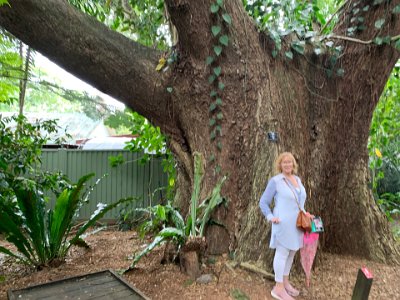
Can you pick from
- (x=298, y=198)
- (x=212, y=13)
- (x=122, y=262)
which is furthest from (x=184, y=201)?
(x=212, y=13)

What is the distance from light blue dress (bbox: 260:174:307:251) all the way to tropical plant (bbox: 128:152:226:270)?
564 mm

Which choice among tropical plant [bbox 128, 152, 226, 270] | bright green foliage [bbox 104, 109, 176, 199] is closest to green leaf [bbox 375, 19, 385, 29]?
tropical plant [bbox 128, 152, 226, 270]

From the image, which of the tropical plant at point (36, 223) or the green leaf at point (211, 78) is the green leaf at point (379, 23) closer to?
the green leaf at point (211, 78)

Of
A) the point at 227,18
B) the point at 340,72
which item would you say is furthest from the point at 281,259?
the point at 227,18

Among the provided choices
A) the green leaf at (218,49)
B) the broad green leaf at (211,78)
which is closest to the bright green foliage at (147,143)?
the broad green leaf at (211,78)

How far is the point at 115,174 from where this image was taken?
7566 mm

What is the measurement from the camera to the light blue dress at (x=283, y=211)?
302 cm

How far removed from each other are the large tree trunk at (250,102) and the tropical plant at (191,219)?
0.52 feet

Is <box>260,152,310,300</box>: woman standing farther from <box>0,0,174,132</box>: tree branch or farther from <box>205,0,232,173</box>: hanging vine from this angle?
<box>0,0,174,132</box>: tree branch

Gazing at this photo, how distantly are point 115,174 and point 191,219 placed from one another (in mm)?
4593

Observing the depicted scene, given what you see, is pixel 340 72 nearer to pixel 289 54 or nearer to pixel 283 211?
pixel 289 54

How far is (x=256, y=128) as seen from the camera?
3.62 m

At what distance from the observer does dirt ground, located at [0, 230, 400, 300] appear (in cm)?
300

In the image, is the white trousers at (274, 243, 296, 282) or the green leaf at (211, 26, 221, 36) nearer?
the white trousers at (274, 243, 296, 282)
